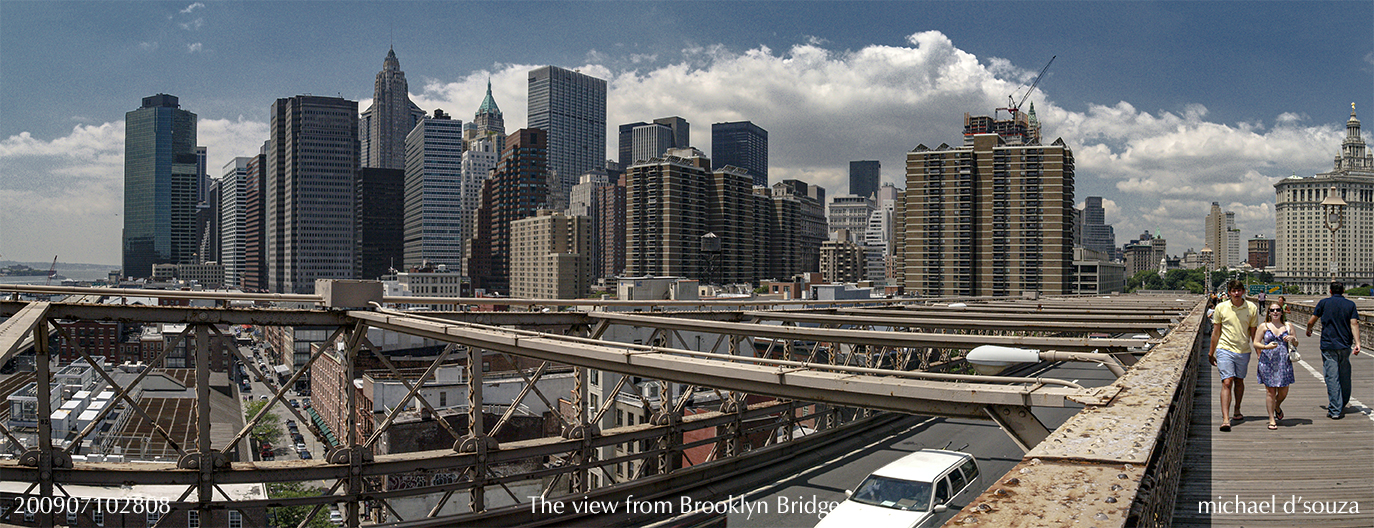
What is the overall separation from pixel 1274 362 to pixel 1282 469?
7.25 feet

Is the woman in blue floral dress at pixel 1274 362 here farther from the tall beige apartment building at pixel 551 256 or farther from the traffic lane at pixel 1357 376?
the tall beige apartment building at pixel 551 256

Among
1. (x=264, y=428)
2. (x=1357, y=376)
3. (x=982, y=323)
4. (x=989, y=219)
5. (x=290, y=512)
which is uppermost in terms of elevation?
(x=989, y=219)

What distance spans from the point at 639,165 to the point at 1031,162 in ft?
251

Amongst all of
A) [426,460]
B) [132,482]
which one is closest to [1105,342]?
[426,460]

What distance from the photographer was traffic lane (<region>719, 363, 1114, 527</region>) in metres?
14.1

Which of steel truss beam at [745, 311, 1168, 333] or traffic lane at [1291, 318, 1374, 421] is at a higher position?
steel truss beam at [745, 311, 1168, 333]

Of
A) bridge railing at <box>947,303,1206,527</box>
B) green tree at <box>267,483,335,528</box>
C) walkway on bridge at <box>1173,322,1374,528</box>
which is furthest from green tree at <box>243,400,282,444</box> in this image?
bridge railing at <box>947,303,1206,527</box>

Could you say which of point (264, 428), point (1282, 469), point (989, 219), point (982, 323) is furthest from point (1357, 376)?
point (989, 219)

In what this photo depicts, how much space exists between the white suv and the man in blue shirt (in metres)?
4.91

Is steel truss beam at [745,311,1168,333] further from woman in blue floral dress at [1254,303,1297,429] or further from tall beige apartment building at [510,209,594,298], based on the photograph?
tall beige apartment building at [510,209,594,298]

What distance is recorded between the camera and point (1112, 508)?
2662mm

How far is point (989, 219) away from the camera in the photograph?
120500 mm

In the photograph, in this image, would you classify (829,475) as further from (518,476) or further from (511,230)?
(511,230)

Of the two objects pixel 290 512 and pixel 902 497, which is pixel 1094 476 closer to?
pixel 902 497
